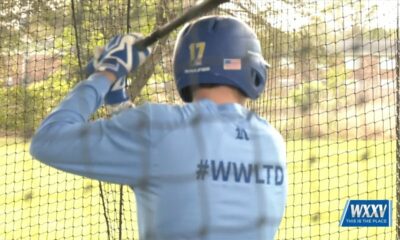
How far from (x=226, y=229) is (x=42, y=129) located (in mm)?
311

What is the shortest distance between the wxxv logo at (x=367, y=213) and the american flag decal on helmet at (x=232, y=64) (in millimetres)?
3300

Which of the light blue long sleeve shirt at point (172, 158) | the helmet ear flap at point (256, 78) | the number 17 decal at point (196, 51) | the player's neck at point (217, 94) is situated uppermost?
the number 17 decal at point (196, 51)

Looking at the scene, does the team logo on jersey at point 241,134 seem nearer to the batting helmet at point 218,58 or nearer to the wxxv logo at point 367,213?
the batting helmet at point 218,58

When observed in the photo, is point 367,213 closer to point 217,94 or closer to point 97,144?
point 217,94

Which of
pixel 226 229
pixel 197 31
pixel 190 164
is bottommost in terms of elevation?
pixel 226 229

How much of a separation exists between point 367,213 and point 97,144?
367 centimetres

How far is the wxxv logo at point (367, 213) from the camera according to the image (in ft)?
15.1

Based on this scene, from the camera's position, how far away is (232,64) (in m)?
1.38

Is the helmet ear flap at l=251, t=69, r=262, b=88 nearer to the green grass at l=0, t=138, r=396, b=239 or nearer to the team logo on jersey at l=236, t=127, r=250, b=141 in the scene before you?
the team logo on jersey at l=236, t=127, r=250, b=141

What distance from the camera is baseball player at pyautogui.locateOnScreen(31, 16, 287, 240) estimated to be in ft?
4.15

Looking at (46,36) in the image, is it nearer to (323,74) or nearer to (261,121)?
(323,74)

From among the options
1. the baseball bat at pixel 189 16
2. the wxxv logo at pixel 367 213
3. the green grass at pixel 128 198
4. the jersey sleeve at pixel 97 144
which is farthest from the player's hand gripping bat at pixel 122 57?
the wxxv logo at pixel 367 213

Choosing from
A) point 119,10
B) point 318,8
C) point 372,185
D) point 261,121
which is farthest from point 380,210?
point 372,185

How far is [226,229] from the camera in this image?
1313 millimetres
